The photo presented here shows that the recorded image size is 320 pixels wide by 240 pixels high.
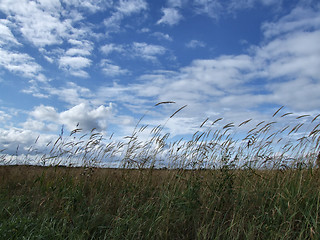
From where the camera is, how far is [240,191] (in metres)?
3.71

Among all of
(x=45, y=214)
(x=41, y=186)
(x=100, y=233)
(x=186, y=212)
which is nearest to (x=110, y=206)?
(x=100, y=233)

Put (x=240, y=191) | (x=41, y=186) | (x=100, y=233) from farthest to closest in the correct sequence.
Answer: (x=41, y=186), (x=240, y=191), (x=100, y=233)

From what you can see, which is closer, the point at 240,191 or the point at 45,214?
the point at 45,214

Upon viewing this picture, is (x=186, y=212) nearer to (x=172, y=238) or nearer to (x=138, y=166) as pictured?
(x=172, y=238)

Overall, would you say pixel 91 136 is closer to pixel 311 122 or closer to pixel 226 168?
pixel 226 168

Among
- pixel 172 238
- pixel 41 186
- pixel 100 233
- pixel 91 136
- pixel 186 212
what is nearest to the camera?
pixel 172 238

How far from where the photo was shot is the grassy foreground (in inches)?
113

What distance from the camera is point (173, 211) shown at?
335cm

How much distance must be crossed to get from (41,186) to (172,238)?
9.61ft

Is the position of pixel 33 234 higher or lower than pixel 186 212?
lower

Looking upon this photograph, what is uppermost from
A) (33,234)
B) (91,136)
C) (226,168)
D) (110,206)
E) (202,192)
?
(91,136)

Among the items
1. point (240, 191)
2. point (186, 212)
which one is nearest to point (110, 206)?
point (186, 212)

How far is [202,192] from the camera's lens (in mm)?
3744

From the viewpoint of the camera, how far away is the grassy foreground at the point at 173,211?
9.41 ft
